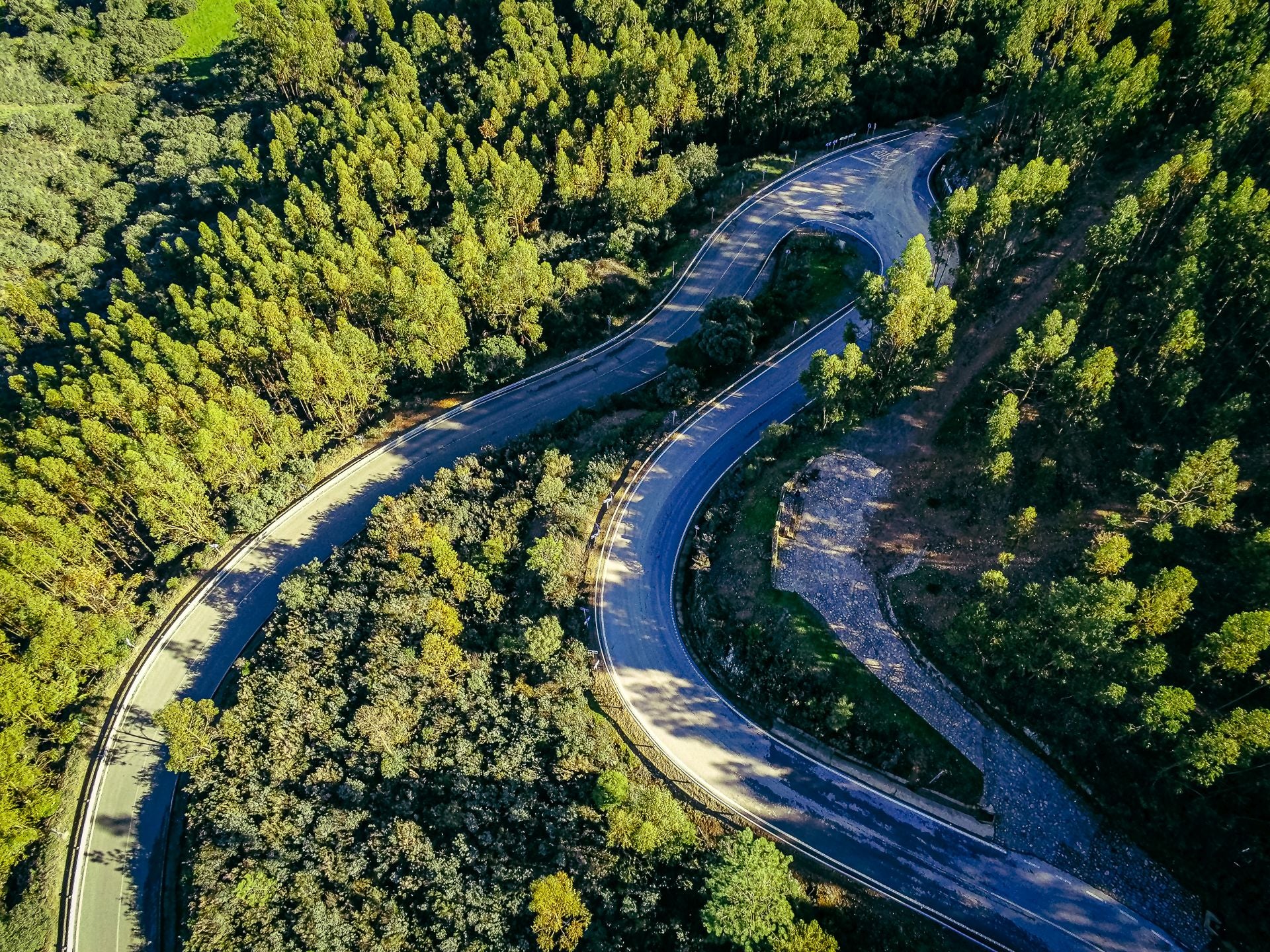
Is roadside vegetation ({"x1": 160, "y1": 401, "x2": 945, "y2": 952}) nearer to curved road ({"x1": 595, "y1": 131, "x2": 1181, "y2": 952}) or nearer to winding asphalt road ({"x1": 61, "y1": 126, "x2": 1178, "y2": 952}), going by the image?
curved road ({"x1": 595, "y1": 131, "x2": 1181, "y2": 952})

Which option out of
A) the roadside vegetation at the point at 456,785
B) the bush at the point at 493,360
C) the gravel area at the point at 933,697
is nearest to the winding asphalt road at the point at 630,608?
the gravel area at the point at 933,697

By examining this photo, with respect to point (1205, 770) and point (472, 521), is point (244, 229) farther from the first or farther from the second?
point (1205, 770)

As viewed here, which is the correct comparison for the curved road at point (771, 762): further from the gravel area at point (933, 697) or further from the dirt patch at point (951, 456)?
the dirt patch at point (951, 456)

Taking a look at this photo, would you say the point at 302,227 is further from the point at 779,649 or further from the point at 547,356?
the point at 779,649

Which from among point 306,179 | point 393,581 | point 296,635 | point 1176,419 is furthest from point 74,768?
point 1176,419

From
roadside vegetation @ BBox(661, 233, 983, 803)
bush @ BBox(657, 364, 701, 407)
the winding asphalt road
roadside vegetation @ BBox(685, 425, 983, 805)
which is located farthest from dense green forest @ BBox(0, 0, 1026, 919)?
roadside vegetation @ BBox(685, 425, 983, 805)

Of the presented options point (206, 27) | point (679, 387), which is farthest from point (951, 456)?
point (206, 27)
